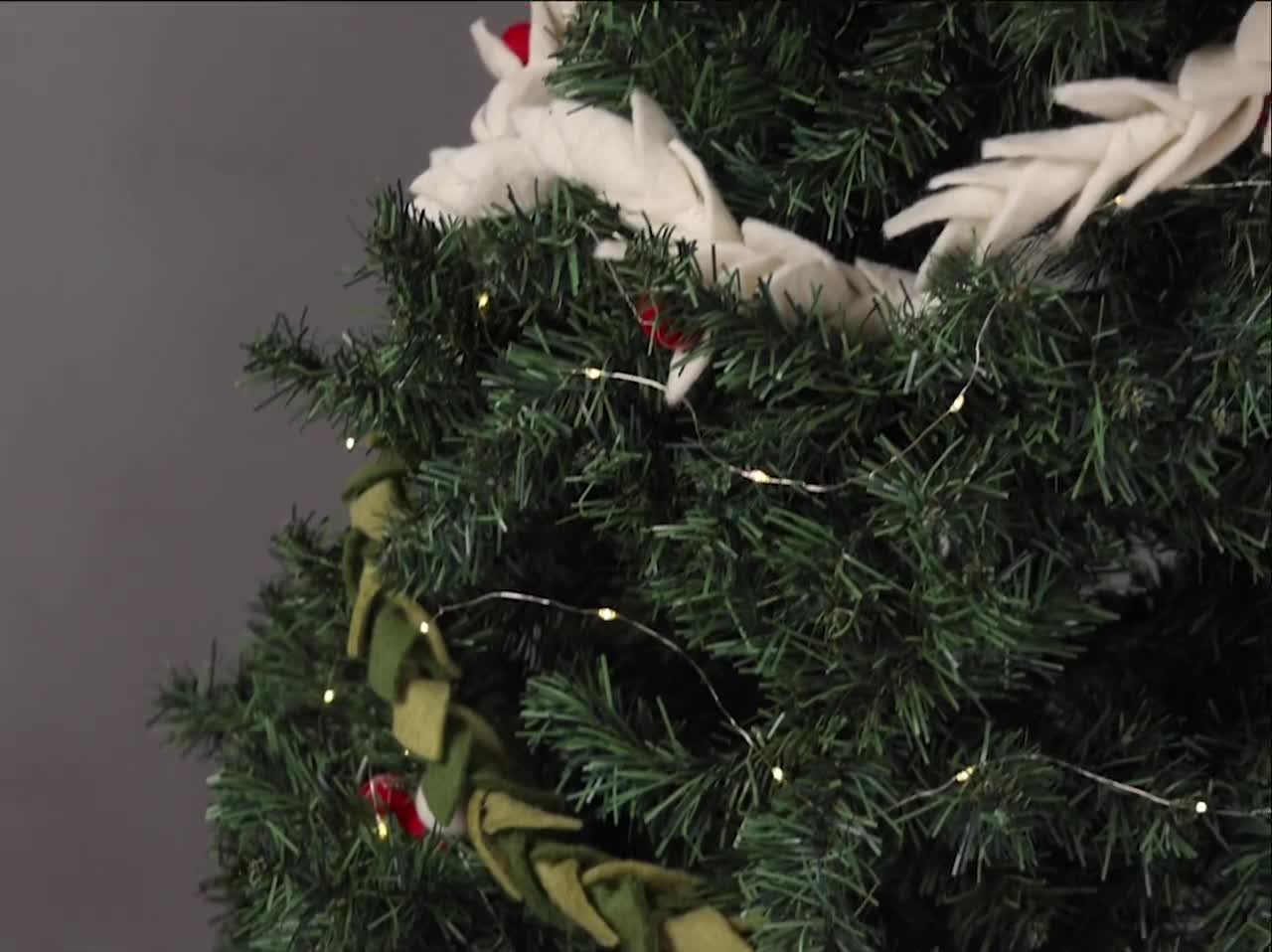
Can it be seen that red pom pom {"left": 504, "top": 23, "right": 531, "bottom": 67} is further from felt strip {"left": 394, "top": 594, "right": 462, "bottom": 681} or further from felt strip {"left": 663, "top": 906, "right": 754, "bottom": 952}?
felt strip {"left": 663, "top": 906, "right": 754, "bottom": 952}

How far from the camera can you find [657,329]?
43 centimetres

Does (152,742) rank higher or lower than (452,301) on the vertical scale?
lower

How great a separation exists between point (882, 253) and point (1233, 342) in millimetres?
136

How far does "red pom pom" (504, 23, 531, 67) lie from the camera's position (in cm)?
56

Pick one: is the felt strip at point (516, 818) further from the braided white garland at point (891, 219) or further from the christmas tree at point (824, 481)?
the braided white garland at point (891, 219)

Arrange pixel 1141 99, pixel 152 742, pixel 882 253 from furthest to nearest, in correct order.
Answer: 1. pixel 152 742
2. pixel 882 253
3. pixel 1141 99

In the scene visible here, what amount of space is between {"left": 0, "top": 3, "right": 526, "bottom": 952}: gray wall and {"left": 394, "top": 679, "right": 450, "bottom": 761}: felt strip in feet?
1.15

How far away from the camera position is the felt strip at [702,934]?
447mm

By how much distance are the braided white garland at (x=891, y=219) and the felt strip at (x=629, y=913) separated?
0.17m

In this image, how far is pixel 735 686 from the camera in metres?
0.56

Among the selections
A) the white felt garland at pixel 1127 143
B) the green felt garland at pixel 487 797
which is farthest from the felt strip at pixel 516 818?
the white felt garland at pixel 1127 143

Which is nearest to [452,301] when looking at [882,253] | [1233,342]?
[882,253]

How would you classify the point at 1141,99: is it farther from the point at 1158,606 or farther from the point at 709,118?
the point at 1158,606

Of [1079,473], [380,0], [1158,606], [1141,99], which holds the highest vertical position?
[380,0]
